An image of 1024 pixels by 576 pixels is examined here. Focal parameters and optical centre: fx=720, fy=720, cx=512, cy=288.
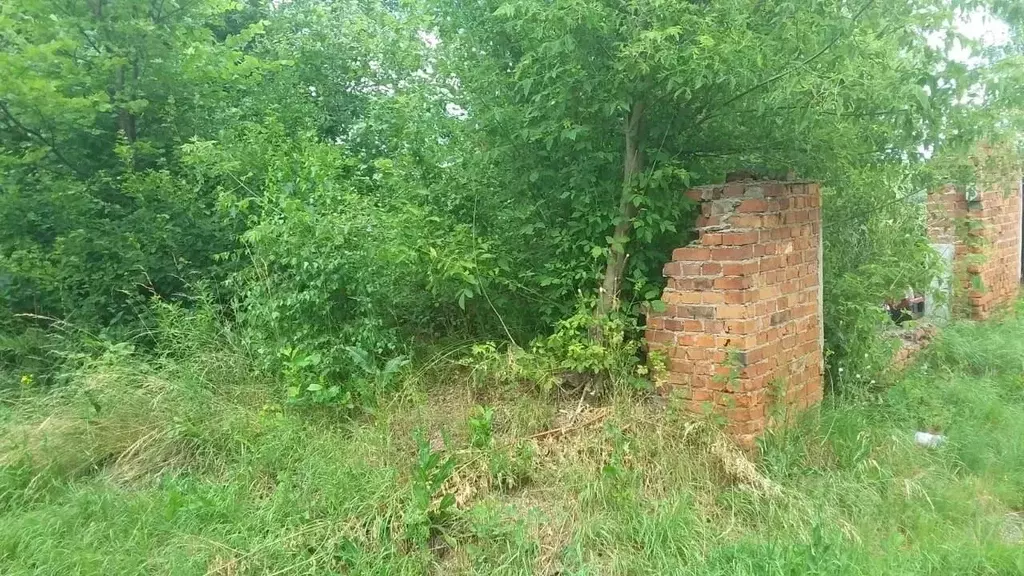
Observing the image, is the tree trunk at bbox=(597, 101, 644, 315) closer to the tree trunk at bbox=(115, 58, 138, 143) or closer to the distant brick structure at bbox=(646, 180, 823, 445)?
the distant brick structure at bbox=(646, 180, 823, 445)

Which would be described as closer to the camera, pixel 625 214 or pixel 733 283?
pixel 733 283

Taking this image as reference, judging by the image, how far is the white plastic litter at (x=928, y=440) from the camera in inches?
157

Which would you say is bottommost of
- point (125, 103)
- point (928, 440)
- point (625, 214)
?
point (928, 440)

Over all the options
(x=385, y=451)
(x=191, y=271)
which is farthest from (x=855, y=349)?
(x=191, y=271)

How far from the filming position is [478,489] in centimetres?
332

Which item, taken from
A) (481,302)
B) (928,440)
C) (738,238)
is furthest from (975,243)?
(481,302)

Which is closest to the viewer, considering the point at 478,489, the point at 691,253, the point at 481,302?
the point at 478,489

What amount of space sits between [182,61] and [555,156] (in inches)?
133

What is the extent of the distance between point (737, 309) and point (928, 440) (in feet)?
4.92

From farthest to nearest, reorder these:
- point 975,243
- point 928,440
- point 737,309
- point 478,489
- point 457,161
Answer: point 975,243
point 457,161
point 928,440
point 737,309
point 478,489

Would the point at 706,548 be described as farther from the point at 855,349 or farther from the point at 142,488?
the point at 142,488

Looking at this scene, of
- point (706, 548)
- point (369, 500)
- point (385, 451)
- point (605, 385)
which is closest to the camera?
point (706, 548)

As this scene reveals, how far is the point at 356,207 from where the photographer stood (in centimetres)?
438

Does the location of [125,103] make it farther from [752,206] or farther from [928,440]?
[928,440]
